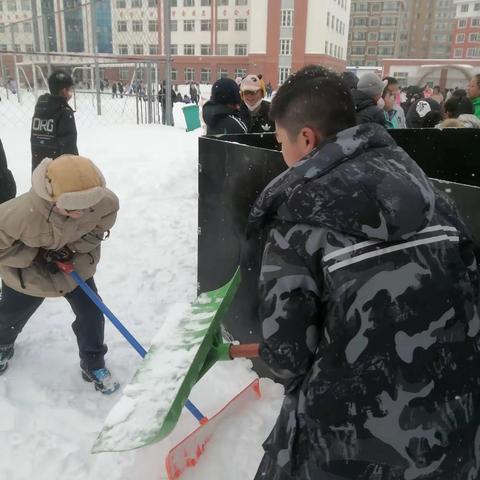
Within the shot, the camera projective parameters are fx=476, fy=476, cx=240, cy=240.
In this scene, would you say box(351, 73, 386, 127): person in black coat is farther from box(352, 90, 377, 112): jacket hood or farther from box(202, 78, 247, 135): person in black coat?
box(202, 78, 247, 135): person in black coat

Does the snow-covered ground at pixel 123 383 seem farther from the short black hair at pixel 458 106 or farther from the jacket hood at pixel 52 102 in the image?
the short black hair at pixel 458 106

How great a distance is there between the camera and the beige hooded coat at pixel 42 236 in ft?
6.89

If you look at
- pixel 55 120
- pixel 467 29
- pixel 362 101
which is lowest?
pixel 55 120

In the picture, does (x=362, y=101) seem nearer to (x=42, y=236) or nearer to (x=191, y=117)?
(x=42, y=236)

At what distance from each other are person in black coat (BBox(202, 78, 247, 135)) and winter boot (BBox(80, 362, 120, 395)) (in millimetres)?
2139

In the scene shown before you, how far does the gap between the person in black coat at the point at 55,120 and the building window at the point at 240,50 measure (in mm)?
47175

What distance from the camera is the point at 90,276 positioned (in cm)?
A: 240

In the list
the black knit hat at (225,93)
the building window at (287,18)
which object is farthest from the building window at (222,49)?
the black knit hat at (225,93)

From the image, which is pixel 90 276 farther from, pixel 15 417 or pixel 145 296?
pixel 145 296

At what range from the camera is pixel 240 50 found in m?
48.4

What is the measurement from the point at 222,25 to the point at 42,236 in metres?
51.2

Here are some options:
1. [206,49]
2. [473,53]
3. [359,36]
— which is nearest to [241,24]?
[206,49]

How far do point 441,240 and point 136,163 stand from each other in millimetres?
6333

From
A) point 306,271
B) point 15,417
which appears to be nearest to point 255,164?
point 306,271
